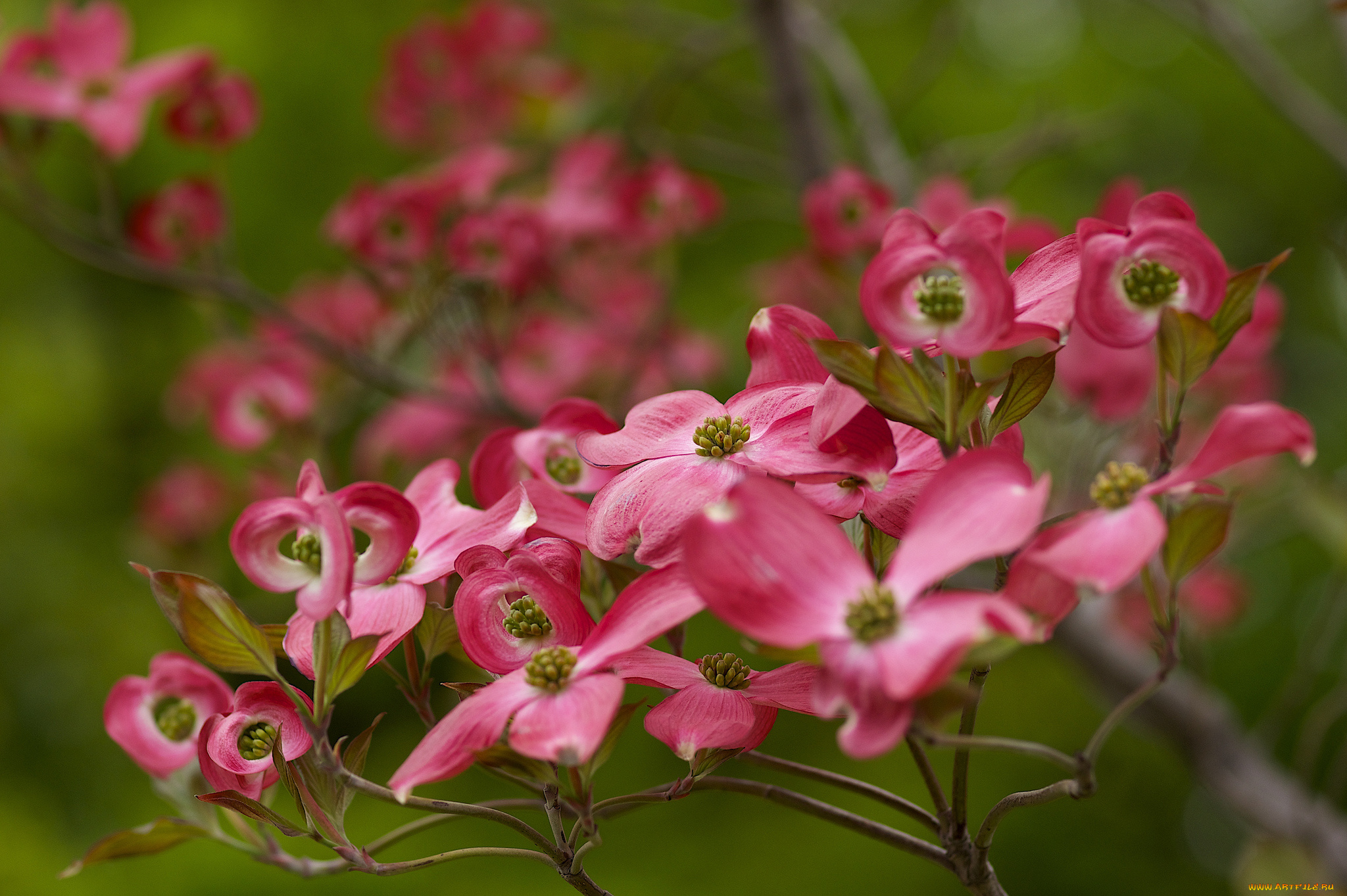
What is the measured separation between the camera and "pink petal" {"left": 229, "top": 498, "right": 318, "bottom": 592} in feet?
0.93

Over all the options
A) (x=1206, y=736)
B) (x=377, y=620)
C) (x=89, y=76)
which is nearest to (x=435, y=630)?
(x=377, y=620)

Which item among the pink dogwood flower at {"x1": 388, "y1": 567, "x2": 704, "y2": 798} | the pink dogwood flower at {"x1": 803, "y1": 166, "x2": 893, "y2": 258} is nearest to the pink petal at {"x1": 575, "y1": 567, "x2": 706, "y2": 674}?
the pink dogwood flower at {"x1": 388, "y1": 567, "x2": 704, "y2": 798}

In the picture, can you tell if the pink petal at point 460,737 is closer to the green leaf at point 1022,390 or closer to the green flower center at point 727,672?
the green flower center at point 727,672

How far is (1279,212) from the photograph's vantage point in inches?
118

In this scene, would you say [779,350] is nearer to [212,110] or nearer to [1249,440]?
[1249,440]

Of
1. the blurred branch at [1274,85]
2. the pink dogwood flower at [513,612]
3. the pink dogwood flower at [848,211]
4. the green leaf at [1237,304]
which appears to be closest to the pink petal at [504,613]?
the pink dogwood flower at [513,612]

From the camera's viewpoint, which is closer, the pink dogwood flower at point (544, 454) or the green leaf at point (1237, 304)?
the green leaf at point (1237, 304)

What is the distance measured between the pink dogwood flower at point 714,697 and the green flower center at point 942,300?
0.36ft

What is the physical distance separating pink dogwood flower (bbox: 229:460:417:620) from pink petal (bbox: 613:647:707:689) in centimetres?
8

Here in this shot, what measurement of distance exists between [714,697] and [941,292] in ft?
0.46

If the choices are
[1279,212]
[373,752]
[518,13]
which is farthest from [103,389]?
[1279,212]

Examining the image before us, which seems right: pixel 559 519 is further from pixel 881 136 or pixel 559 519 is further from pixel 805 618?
pixel 881 136

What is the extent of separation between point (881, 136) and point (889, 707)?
884mm

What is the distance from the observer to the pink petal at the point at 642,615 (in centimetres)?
27
